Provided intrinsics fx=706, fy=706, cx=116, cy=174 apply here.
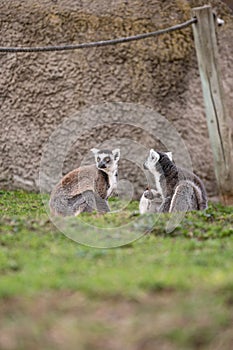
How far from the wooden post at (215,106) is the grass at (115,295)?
87.5 inches

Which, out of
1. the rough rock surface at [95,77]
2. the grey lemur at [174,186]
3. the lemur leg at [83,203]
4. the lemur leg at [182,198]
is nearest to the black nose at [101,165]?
the lemur leg at [83,203]

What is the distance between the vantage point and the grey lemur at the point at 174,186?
19.6 feet

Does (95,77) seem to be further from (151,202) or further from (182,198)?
(182,198)

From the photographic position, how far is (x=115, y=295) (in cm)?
335

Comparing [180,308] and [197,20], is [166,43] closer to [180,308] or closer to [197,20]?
[197,20]

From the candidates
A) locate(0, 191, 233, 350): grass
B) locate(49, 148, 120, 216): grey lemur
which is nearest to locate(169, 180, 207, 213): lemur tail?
locate(49, 148, 120, 216): grey lemur

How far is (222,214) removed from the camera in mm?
6258

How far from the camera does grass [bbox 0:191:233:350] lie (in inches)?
121

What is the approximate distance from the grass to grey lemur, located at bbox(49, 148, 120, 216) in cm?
138

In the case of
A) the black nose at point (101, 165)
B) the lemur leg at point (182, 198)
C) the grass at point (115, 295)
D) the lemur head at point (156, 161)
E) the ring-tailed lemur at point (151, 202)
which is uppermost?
the grass at point (115, 295)

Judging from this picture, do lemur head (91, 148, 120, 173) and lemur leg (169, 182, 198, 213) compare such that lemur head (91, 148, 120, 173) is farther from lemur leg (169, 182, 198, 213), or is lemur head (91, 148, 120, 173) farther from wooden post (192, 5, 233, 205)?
wooden post (192, 5, 233, 205)

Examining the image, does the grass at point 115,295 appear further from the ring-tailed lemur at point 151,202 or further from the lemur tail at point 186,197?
the ring-tailed lemur at point 151,202

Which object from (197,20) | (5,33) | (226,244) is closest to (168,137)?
(197,20)

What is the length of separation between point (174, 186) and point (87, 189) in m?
0.75
